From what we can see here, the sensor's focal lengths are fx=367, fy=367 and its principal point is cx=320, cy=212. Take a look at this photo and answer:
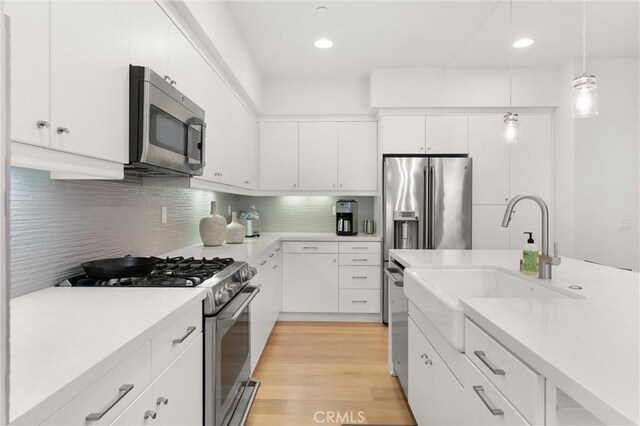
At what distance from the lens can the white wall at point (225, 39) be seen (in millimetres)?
2088

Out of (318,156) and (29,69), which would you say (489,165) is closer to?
(318,156)

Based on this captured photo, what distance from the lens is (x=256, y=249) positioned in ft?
9.41

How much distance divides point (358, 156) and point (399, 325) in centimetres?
235

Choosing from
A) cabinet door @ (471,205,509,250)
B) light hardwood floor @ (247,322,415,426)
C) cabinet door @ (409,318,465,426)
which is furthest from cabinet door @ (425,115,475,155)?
cabinet door @ (409,318,465,426)

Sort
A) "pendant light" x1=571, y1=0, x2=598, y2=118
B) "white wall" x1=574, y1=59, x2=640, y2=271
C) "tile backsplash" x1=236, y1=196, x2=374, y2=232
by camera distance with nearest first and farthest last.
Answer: "pendant light" x1=571, y1=0, x2=598, y2=118 → "white wall" x1=574, y1=59, x2=640, y2=271 → "tile backsplash" x1=236, y1=196, x2=374, y2=232

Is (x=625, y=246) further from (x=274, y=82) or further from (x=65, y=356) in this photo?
(x=65, y=356)

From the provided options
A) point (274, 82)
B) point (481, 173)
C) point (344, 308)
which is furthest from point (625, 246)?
point (274, 82)

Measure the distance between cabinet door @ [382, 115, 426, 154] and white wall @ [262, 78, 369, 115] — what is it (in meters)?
0.50

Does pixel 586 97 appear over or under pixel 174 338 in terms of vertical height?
over

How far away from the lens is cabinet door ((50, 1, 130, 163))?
1087 millimetres

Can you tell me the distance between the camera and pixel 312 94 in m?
4.27

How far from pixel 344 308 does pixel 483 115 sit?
2.58 m

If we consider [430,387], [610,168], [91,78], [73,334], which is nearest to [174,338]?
[73,334]

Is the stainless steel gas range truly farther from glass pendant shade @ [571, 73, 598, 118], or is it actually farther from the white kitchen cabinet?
the white kitchen cabinet
